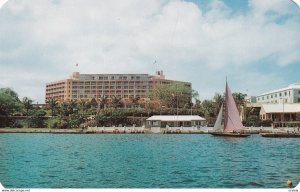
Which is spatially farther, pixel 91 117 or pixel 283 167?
pixel 91 117

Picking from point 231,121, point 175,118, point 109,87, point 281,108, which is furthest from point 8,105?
point 281,108

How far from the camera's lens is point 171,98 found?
50656mm

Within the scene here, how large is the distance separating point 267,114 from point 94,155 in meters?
27.4

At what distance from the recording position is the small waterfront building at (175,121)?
42.1m

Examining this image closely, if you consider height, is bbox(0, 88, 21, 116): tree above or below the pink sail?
above

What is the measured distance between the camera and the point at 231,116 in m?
29.2

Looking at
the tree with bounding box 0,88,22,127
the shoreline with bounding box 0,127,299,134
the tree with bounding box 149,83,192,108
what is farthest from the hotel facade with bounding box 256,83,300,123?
the tree with bounding box 0,88,22,127

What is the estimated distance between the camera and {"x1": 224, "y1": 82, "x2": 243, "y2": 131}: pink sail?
2798 cm

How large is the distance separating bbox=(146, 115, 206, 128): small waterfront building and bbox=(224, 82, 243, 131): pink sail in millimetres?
11585

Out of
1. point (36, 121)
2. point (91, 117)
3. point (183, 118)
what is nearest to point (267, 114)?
point (183, 118)

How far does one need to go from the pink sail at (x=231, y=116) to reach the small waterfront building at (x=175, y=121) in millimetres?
11585

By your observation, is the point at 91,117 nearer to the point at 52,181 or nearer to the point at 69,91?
the point at 69,91

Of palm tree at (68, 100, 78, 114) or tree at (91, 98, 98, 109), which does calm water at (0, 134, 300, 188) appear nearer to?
palm tree at (68, 100, 78, 114)

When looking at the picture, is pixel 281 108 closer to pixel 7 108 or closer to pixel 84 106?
pixel 84 106
